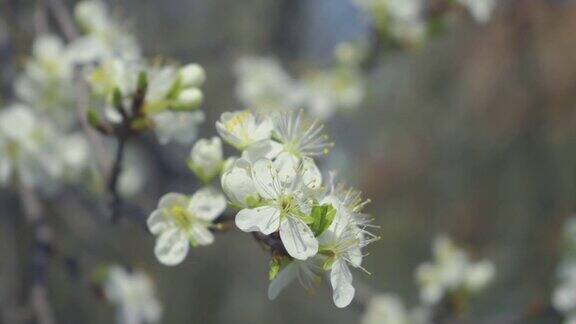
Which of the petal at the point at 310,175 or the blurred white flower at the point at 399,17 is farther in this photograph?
the blurred white flower at the point at 399,17

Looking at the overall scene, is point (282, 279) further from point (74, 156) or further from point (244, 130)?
point (74, 156)

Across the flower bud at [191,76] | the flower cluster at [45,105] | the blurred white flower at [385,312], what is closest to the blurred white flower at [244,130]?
the flower bud at [191,76]

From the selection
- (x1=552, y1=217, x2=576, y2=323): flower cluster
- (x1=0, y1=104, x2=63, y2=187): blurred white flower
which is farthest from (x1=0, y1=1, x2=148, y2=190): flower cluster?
(x1=552, y1=217, x2=576, y2=323): flower cluster

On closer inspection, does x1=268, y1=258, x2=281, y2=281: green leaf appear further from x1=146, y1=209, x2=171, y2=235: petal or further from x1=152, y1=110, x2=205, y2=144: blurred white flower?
x1=152, y1=110, x2=205, y2=144: blurred white flower

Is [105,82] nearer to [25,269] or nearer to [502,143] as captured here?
[25,269]

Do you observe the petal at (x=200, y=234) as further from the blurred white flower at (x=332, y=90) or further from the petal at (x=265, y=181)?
the blurred white flower at (x=332, y=90)

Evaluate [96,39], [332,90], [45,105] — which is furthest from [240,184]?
[332,90]
